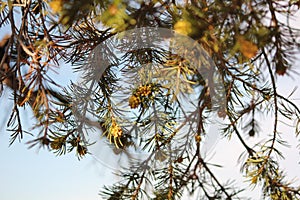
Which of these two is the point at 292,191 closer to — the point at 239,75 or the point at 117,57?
the point at 239,75

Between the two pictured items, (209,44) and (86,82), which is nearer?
(209,44)

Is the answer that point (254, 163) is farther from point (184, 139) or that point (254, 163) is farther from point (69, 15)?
point (69, 15)

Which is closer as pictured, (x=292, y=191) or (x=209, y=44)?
(x=209, y=44)

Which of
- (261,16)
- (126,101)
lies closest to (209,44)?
(261,16)

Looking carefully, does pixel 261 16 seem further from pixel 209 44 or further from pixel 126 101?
pixel 126 101

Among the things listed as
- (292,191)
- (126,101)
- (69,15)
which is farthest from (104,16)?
(292,191)
